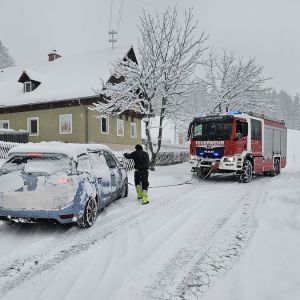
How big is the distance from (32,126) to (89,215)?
25.6m

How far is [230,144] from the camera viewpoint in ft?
47.6

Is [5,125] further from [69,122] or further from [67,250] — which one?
[67,250]

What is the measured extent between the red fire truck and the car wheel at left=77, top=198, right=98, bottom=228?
8444mm

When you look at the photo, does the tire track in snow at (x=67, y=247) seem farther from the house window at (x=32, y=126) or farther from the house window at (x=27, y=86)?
the house window at (x=27, y=86)

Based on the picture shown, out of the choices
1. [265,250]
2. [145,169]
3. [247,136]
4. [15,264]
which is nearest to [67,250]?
[15,264]

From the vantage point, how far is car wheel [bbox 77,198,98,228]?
677cm

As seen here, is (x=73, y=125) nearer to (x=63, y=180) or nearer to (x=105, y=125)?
(x=105, y=125)

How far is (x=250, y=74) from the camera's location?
98.5ft

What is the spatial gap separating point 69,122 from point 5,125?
285 inches

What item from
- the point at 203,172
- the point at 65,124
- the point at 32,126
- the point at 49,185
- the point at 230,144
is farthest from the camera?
the point at 32,126

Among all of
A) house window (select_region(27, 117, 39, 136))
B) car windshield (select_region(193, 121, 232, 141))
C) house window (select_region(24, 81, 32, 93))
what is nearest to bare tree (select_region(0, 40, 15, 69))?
house window (select_region(24, 81, 32, 93))

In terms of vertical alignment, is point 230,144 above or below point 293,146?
above

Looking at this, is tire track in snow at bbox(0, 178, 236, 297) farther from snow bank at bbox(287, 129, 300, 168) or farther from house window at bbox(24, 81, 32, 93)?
snow bank at bbox(287, 129, 300, 168)

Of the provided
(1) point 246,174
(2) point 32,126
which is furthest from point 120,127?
(1) point 246,174
